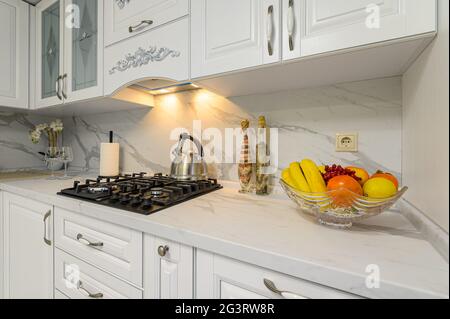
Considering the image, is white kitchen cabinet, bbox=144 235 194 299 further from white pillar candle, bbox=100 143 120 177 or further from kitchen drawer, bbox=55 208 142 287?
white pillar candle, bbox=100 143 120 177

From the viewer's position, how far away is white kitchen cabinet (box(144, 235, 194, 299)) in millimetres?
578

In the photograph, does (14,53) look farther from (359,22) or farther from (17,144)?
(359,22)

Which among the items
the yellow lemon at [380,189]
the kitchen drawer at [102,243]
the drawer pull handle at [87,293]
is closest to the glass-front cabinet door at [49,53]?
the kitchen drawer at [102,243]

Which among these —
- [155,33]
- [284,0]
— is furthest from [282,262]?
[155,33]

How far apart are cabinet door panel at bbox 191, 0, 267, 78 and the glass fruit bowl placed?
49 centimetres

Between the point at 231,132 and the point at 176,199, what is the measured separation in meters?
0.53

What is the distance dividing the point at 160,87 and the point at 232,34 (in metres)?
0.67

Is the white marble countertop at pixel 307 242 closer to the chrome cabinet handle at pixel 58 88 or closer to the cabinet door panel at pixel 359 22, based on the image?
the cabinet door panel at pixel 359 22

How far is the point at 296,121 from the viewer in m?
1.02

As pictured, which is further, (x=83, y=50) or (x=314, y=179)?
(x=83, y=50)

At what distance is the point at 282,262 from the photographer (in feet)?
1.44

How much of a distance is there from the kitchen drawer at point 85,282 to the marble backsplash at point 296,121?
687 millimetres

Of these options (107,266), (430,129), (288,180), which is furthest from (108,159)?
(430,129)

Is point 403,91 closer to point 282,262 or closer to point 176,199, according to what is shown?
point 282,262
